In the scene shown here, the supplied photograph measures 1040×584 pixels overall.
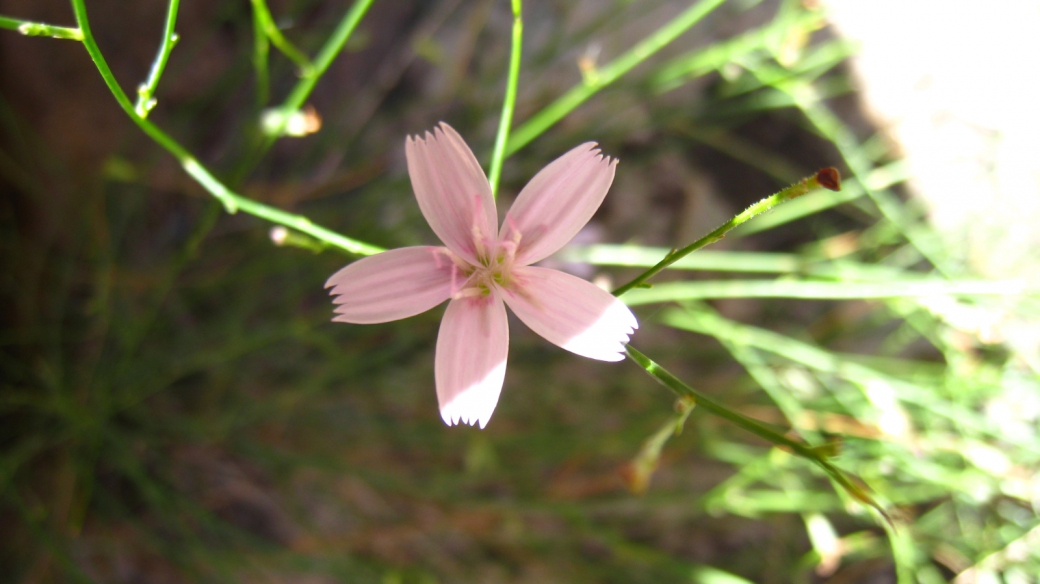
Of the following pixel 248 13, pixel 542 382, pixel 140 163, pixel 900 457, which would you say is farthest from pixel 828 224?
pixel 140 163

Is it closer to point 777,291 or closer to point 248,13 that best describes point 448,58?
point 248,13

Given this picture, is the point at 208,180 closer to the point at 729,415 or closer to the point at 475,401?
the point at 475,401

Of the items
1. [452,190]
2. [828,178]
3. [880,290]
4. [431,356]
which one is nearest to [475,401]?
[452,190]

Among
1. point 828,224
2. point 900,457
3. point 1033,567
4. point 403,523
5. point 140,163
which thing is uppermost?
point 140,163

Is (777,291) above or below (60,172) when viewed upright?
below

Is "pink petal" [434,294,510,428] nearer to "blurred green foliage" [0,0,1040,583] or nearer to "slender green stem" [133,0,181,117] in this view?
"slender green stem" [133,0,181,117]

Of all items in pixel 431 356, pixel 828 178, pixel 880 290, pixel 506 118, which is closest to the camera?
pixel 828 178

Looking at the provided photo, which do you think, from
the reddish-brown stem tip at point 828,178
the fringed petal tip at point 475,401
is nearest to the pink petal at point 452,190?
the fringed petal tip at point 475,401
